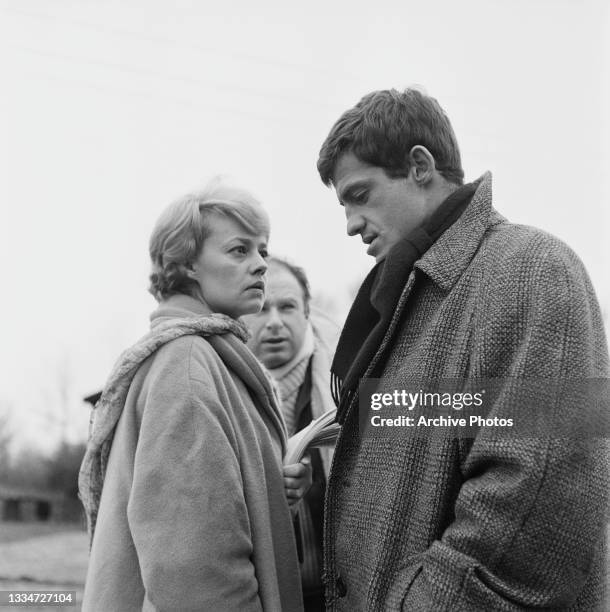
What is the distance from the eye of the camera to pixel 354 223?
2.05 m

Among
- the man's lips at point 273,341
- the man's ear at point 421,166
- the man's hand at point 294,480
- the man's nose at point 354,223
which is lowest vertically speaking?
the man's hand at point 294,480

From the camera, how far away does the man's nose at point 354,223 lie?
2.04 meters

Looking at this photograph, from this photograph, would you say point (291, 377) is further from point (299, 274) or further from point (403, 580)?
point (403, 580)

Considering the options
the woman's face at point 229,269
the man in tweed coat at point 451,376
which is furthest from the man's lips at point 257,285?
the man in tweed coat at point 451,376

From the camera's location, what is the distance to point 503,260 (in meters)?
1.72

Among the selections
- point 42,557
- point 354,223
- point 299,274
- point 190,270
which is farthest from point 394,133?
point 42,557

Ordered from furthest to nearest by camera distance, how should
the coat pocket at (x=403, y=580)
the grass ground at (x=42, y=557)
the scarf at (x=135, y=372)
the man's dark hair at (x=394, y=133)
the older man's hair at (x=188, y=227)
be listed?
the grass ground at (x=42, y=557), the older man's hair at (x=188, y=227), the scarf at (x=135, y=372), the man's dark hair at (x=394, y=133), the coat pocket at (x=403, y=580)

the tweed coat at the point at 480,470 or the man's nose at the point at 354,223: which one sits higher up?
the man's nose at the point at 354,223

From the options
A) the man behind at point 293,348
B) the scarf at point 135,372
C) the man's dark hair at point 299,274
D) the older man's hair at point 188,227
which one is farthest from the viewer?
the man's dark hair at point 299,274

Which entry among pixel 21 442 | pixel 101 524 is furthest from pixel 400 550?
pixel 21 442

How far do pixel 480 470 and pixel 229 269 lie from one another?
1.01 metres

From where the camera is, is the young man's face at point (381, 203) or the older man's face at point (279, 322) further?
the older man's face at point (279, 322)

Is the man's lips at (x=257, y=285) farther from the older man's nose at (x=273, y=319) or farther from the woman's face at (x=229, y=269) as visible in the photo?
the older man's nose at (x=273, y=319)

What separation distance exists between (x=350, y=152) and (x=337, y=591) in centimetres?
106
